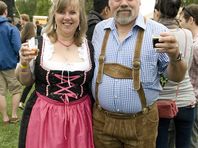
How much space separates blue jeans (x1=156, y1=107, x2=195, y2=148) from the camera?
3.66 m

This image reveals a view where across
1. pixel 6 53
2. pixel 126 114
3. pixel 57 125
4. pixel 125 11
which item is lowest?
pixel 6 53

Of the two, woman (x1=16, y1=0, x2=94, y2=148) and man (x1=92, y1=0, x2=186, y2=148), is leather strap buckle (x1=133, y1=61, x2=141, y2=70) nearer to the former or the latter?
man (x1=92, y1=0, x2=186, y2=148)

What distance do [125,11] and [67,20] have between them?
45 centimetres

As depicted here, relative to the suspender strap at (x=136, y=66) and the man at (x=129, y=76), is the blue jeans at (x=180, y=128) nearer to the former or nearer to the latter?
the man at (x=129, y=76)

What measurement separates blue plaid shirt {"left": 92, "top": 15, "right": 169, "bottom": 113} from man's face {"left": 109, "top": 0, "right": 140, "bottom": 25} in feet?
0.21

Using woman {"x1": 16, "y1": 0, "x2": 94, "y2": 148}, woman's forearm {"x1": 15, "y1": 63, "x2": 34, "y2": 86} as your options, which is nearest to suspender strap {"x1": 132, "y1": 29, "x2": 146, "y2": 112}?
woman {"x1": 16, "y1": 0, "x2": 94, "y2": 148}

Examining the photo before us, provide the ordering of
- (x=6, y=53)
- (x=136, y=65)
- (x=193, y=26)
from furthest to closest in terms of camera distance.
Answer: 1. (x=6, y=53)
2. (x=193, y=26)
3. (x=136, y=65)

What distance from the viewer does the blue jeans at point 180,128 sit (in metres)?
3.66

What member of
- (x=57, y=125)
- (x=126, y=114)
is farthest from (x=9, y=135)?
(x=126, y=114)

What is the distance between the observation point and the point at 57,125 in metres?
3.04

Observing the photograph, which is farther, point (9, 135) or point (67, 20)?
point (9, 135)

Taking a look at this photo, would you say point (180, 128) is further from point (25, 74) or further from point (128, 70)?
point (25, 74)

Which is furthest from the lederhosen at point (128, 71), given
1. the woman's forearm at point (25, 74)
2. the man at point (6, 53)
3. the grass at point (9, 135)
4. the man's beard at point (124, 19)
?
the man at point (6, 53)

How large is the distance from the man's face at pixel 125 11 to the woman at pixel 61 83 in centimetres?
31
